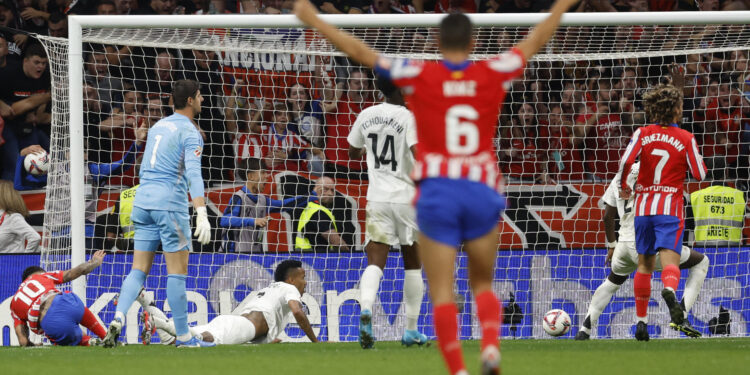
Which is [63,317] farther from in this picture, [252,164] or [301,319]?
[252,164]

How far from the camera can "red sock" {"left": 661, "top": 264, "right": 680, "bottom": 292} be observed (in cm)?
838

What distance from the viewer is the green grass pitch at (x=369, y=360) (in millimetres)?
6243

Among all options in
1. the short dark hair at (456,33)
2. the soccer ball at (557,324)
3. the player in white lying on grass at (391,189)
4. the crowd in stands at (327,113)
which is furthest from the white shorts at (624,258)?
the short dark hair at (456,33)

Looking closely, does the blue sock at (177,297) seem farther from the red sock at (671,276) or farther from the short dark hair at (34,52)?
the short dark hair at (34,52)

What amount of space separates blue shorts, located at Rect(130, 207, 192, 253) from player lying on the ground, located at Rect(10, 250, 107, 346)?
76 cm

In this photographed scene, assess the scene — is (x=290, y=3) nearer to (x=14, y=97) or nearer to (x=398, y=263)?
(x=14, y=97)

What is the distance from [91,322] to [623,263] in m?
5.19


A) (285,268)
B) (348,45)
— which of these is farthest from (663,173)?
(348,45)

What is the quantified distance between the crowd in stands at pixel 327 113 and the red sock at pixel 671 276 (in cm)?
362

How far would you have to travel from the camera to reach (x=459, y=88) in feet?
15.8

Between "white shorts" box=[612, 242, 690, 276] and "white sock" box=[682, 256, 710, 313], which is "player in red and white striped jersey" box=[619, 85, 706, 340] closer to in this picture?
"white shorts" box=[612, 242, 690, 276]

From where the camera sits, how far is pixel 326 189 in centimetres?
1170

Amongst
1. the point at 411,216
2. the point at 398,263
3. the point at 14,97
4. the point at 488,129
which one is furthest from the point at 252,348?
the point at 14,97

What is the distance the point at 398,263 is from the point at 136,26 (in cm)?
386
